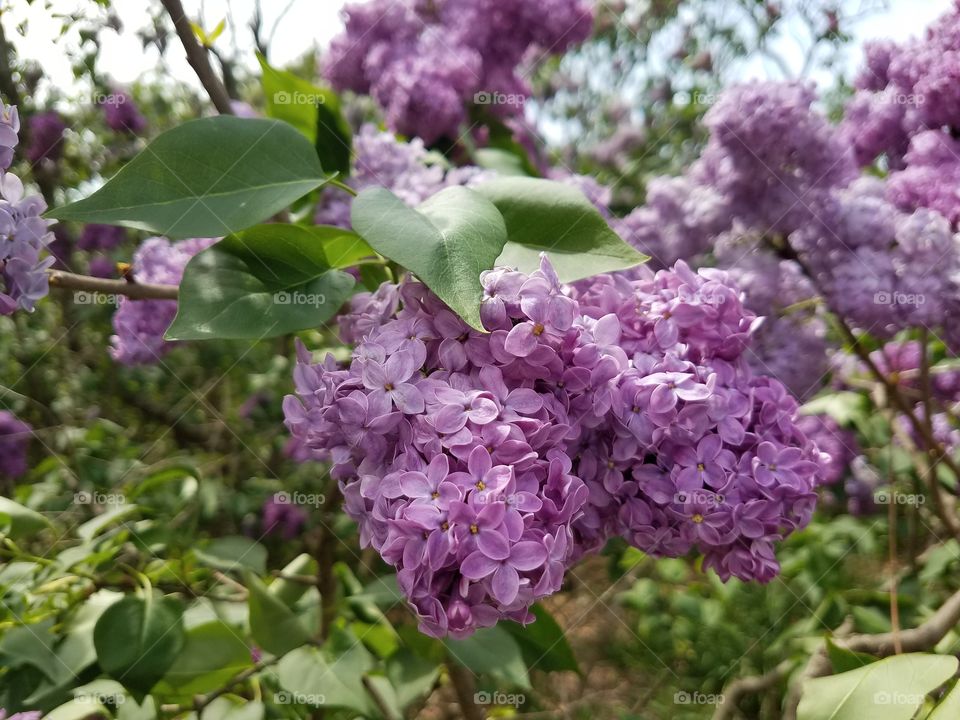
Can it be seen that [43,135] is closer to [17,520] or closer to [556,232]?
[17,520]

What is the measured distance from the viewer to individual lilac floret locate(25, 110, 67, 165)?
1.86 metres

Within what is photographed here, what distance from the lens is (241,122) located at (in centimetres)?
78

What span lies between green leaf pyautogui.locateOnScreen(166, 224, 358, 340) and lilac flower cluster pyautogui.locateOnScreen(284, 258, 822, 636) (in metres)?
0.04

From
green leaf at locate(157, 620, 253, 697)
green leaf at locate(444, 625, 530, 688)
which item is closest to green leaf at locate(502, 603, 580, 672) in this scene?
green leaf at locate(444, 625, 530, 688)

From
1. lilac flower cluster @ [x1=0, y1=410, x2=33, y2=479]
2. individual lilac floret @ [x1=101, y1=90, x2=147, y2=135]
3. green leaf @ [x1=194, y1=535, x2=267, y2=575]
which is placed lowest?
lilac flower cluster @ [x1=0, y1=410, x2=33, y2=479]

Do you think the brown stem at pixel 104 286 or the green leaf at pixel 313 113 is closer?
the brown stem at pixel 104 286

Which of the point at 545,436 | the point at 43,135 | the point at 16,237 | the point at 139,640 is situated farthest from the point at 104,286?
the point at 43,135

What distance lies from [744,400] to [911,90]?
81 centimetres

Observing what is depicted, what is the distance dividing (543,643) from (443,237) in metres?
0.71

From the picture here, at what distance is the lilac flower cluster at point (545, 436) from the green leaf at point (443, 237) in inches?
1.3

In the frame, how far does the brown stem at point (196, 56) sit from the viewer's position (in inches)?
35.2

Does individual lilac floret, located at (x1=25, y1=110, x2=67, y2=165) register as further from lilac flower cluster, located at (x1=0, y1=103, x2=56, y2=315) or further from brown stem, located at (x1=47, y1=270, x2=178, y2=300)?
lilac flower cluster, located at (x1=0, y1=103, x2=56, y2=315)

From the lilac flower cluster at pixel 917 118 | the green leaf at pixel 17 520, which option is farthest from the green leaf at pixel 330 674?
the lilac flower cluster at pixel 917 118

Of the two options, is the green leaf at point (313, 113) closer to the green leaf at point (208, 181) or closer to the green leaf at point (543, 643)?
the green leaf at point (208, 181)
